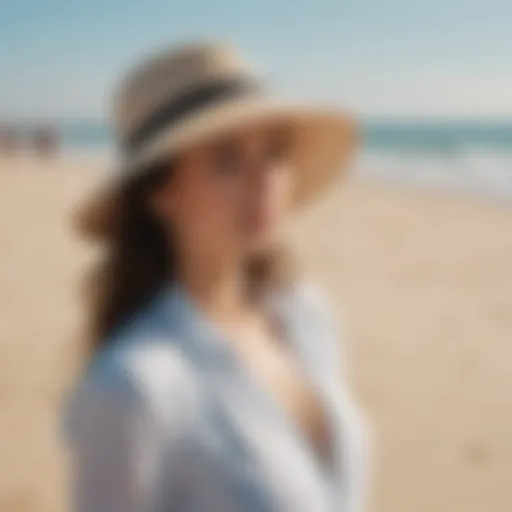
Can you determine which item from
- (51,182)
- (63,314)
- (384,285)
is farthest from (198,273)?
(51,182)

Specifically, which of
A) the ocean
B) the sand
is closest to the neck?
the sand

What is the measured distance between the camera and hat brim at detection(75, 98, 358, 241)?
607 mm

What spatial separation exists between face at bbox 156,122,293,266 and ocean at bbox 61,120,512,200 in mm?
2017

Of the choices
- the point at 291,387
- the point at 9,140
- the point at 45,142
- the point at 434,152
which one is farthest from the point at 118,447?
the point at 434,152

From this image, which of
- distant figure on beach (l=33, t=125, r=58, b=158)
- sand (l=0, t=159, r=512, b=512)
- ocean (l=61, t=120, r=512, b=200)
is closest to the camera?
sand (l=0, t=159, r=512, b=512)

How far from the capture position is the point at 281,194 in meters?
0.63

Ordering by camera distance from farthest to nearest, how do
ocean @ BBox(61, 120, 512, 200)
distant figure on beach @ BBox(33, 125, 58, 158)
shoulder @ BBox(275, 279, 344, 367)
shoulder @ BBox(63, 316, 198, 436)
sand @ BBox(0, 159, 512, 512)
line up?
distant figure on beach @ BBox(33, 125, 58, 158), ocean @ BBox(61, 120, 512, 200), sand @ BBox(0, 159, 512, 512), shoulder @ BBox(275, 279, 344, 367), shoulder @ BBox(63, 316, 198, 436)

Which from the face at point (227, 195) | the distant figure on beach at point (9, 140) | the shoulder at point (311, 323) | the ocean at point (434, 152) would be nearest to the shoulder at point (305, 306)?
the shoulder at point (311, 323)

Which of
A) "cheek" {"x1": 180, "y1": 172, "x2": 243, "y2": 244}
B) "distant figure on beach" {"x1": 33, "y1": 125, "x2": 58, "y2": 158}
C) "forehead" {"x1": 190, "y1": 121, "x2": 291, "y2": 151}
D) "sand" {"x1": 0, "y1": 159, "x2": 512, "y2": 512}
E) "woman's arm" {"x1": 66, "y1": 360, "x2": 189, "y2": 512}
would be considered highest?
"distant figure on beach" {"x1": 33, "y1": 125, "x2": 58, "y2": 158}

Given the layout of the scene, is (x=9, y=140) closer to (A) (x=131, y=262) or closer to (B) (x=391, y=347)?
(B) (x=391, y=347)

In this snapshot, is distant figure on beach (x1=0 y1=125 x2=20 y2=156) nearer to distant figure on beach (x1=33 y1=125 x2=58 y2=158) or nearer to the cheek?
distant figure on beach (x1=33 y1=125 x2=58 y2=158)

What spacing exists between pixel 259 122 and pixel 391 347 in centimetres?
193

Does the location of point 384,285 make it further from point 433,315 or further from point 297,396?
point 297,396

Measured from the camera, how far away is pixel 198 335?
62cm
